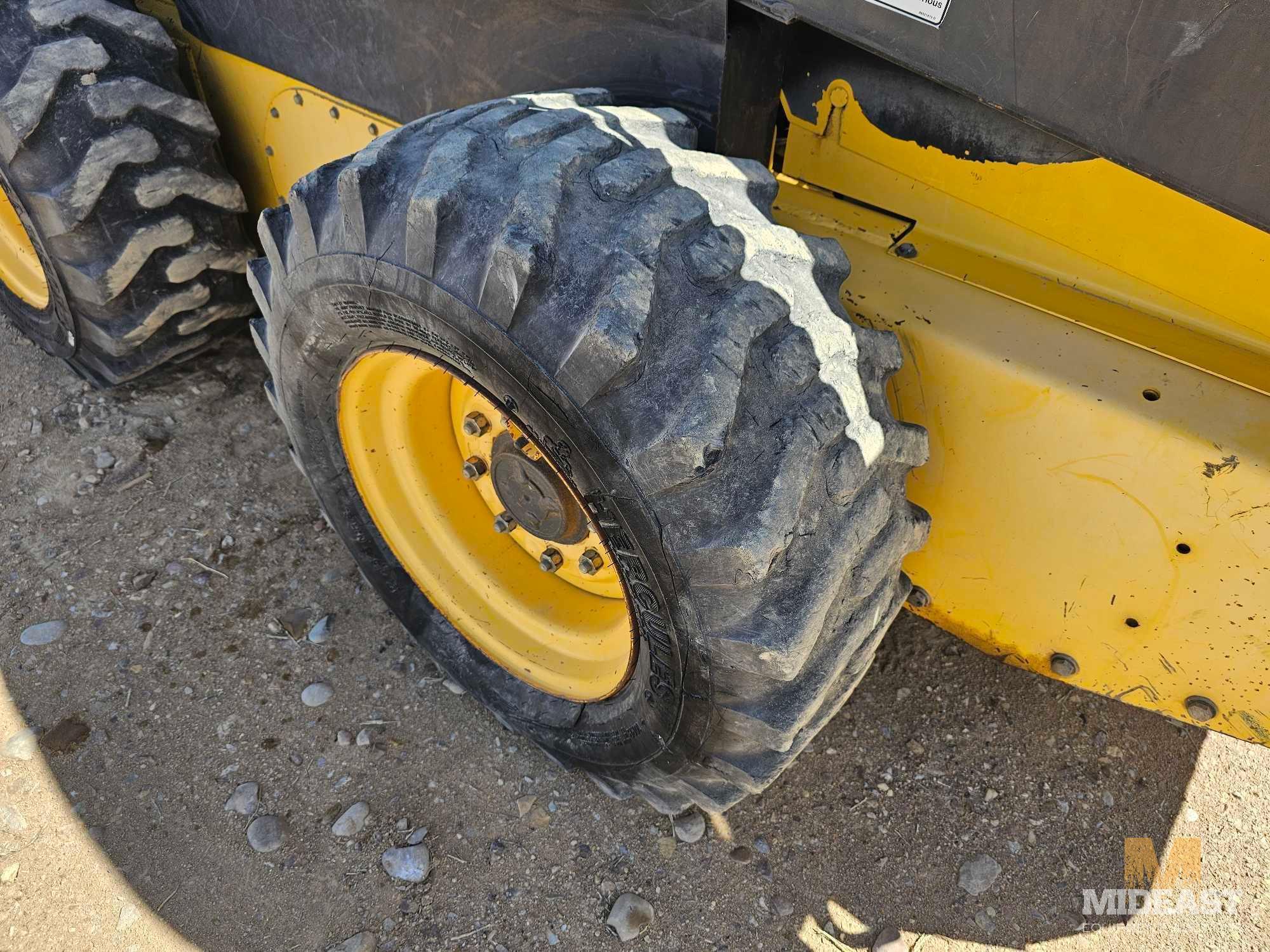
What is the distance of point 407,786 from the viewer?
1964mm

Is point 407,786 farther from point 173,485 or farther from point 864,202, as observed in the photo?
point 864,202

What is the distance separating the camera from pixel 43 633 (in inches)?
84.2

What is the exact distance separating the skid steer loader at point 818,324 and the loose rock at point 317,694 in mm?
632

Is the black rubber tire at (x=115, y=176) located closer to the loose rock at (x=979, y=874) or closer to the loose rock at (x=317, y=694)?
the loose rock at (x=317, y=694)

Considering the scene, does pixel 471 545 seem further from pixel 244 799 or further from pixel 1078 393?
pixel 1078 393

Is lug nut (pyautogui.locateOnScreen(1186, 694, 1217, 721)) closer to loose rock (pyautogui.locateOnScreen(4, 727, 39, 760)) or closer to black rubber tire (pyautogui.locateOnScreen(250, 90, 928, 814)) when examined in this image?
black rubber tire (pyautogui.locateOnScreen(250, 90, 928, 814))

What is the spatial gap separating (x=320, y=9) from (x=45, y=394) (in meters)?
1.53

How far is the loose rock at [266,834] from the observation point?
6.06ft

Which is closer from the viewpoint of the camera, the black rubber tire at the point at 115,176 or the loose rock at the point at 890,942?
the loose rock at the point at 890,942

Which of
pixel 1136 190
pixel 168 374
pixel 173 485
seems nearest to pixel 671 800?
pixel 1136 190

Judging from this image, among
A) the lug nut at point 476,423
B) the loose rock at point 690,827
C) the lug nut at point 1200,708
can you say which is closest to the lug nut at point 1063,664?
the lug nut at point 1200,708

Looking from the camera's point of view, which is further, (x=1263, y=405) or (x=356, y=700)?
(x=356, y=700)

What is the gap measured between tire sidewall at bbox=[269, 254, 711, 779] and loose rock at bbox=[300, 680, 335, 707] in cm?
25

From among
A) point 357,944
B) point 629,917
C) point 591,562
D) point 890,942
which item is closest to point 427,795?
point 357,944
